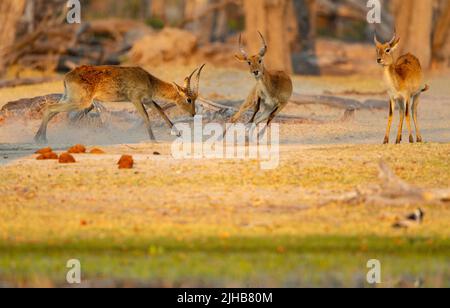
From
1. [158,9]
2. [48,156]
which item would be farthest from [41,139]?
[158,9]

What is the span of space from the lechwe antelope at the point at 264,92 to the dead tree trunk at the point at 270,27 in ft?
38.5

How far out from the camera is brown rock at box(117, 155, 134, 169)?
13.0 metres

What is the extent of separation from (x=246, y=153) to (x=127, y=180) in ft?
7.14

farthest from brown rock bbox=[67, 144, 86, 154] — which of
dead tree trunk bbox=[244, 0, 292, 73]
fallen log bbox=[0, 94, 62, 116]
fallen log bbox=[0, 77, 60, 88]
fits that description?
dead tree trunk bbox=[244, 0, 292, 73]

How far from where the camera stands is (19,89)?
22.7m

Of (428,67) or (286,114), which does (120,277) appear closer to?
(286,114)

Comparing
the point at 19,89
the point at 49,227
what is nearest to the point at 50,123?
the point at 19,89

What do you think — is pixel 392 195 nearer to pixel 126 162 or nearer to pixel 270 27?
pixel 126 162

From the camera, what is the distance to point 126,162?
42.8 ft

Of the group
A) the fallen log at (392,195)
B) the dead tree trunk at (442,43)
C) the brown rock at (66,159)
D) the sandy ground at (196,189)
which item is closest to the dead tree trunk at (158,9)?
the dead tree trunk at (442,43)

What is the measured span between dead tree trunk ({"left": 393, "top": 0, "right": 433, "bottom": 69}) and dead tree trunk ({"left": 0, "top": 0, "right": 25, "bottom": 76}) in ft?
30.6

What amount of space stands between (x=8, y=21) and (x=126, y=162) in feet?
42.9

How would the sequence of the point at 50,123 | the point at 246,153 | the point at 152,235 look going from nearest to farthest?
the point at 152,235 < the point at 246,153 < the point at 50,123
